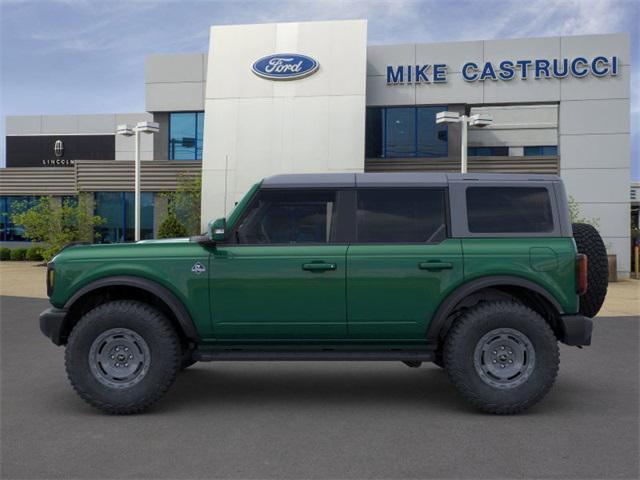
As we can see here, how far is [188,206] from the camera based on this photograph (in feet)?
87.9

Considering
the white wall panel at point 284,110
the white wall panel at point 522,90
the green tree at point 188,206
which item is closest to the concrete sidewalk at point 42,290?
the green tree at point 188,206

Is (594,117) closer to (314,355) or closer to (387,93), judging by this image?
(387,93)

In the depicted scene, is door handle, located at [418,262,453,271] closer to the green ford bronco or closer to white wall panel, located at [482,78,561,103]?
the green ford bronco

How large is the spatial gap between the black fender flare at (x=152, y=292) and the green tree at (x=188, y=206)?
20836 millimetres

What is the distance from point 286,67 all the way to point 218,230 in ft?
67.1

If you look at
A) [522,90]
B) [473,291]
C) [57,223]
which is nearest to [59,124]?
[57,223]

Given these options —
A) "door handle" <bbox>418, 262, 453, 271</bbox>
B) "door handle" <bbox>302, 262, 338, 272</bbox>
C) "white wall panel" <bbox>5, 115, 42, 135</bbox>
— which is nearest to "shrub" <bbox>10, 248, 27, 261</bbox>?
"white wall panel" <bbox>5, 115, 42, 135</bbox>

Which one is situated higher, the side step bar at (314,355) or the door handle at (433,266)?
the door handle at (433,266)

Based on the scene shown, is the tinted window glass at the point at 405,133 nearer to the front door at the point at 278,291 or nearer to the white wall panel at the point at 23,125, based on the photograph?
the front door at the point at 278,291

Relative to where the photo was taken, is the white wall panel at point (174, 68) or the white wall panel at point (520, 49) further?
the white wall panel at point (174, 68)

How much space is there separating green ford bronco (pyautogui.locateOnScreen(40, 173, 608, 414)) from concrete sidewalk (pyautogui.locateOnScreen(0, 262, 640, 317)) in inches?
323

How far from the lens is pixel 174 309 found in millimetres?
5660

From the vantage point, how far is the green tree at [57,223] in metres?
27.8

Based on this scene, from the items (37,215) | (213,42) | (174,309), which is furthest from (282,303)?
(37,215)
